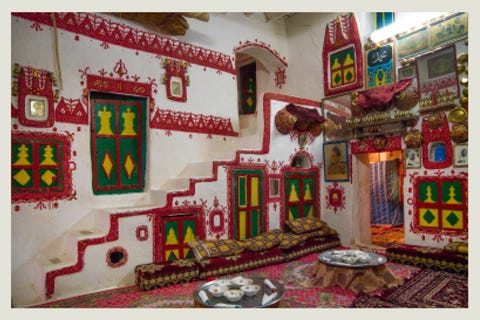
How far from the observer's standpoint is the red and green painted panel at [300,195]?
707 centimetres

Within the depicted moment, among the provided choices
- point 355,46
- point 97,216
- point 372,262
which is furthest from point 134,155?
point 355,46

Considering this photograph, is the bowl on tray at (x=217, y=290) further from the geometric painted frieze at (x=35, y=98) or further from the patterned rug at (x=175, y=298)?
the geometric painted frieze at (x=35, y=98)

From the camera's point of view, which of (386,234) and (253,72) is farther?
(253,72)

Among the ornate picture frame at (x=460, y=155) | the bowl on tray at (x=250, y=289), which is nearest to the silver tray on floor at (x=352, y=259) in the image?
the bowl on tray at (x=250, y=289)

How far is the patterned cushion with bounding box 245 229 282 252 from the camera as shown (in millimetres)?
5844

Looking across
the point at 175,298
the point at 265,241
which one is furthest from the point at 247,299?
the point at 265,241

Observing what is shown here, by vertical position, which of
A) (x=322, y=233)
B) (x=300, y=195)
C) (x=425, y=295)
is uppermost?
(x=300, y=195)

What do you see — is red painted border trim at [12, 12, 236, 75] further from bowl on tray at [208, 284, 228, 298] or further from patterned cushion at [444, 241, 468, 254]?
patterned cushion at [444, 241, 468, 254]

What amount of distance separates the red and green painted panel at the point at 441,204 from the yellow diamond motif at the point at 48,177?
6167 millimetres

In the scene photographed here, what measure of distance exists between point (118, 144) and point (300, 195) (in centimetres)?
382

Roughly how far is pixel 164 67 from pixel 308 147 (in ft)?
11.3

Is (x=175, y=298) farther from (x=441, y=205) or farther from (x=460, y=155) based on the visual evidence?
(x=460, y=155)

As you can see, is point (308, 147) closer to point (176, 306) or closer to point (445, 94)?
point (445, 94)

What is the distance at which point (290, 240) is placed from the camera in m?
6.30
